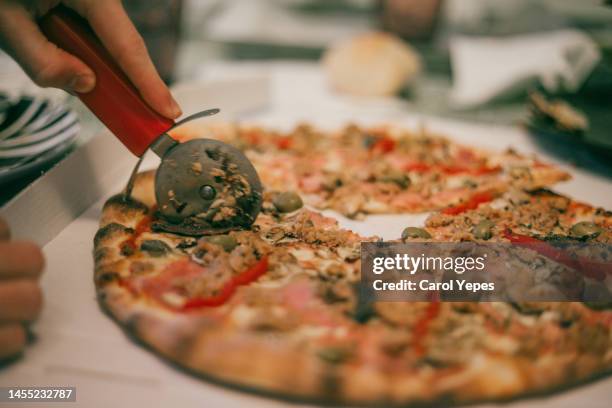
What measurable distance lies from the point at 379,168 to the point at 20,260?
0.97m

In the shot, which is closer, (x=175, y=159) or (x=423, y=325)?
(x=423, y=325)

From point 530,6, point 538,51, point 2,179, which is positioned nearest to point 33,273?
point 2,179

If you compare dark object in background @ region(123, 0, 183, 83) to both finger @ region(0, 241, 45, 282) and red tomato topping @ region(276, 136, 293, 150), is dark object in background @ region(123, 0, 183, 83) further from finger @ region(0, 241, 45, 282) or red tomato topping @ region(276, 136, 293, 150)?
finger @ region(0, 241, 45, 282)

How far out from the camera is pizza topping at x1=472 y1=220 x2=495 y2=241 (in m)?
1.36

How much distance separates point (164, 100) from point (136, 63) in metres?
0.09

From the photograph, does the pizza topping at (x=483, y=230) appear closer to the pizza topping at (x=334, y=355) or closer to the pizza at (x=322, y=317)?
the pizza at (x=322, y=317)

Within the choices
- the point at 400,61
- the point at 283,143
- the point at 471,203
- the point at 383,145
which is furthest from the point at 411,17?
the point at 471,203

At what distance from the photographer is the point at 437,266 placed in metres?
1.23

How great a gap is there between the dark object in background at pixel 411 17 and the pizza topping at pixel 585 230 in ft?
5.23

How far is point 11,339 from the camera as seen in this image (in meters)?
0.98

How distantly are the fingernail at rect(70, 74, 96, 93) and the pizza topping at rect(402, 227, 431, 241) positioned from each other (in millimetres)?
721

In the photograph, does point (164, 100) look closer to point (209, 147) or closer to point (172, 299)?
point (209, 147)

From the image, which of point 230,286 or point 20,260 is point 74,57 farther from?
point 230,286

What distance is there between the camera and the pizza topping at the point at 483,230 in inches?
53.7
